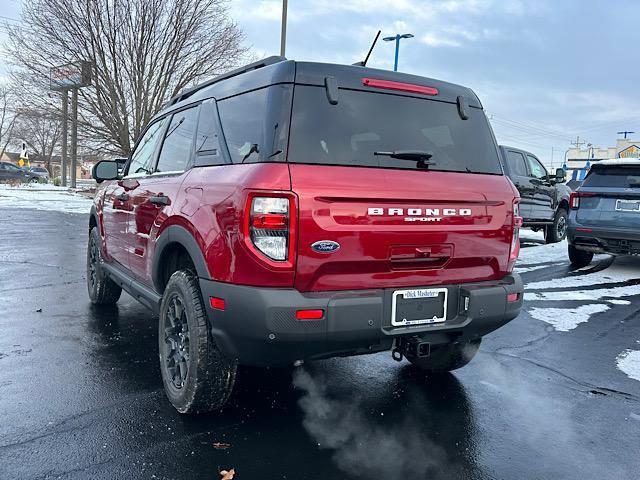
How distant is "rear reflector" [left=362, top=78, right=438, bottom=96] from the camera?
2.86m

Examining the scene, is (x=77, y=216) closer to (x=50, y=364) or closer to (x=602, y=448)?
(x=50, y=364)

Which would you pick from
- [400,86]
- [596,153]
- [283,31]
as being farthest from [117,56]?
[596,153]

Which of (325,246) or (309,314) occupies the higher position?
(325,246)

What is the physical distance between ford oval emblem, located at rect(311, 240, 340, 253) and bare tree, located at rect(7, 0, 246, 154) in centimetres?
2172

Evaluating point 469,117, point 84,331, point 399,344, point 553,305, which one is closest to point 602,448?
point 399,344

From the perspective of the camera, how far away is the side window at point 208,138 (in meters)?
2.98

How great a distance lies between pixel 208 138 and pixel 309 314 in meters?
1.34

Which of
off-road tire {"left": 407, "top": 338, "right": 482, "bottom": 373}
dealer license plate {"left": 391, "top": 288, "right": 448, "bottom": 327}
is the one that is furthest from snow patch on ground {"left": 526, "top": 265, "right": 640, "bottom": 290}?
dealer license plate {"left": 391, "top": 288, "right": 448, "bottom": 327}

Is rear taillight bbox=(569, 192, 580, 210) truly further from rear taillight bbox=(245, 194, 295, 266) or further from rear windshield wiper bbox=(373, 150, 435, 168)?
rear taillight bbox=(245, 194, 295, 266)

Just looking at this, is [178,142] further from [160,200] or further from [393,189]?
[393,189]

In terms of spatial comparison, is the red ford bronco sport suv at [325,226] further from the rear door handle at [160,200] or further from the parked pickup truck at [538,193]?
the parked pickup truck at [538,193]

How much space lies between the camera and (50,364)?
3.78 meters

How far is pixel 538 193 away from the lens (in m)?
11.6

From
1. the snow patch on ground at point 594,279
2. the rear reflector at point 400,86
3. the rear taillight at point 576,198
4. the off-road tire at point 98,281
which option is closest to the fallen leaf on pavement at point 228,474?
the rear reflector at point 400,86
